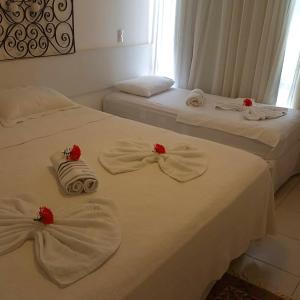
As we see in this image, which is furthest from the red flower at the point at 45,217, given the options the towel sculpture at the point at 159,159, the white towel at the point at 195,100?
the white towel at the point at 195,100

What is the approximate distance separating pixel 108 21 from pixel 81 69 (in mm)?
578

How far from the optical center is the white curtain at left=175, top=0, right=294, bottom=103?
119 inches

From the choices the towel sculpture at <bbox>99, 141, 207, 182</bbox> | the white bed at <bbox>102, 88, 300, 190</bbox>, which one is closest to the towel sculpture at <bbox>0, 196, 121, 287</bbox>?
the towel sculpture at <bbox>99, 141, 207, 182</bbox>

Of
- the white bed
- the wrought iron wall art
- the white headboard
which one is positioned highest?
the wrought iron wall art

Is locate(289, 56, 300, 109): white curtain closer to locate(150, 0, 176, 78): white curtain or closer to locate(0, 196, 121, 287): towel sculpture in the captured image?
locate(150, 0, 176, 78): white curtain

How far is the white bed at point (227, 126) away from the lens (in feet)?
8.18

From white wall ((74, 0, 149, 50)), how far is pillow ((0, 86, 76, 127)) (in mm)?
718

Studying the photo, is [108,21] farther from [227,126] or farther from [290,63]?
[290,63]

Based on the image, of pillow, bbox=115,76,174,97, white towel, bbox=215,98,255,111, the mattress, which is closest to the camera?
the mattress

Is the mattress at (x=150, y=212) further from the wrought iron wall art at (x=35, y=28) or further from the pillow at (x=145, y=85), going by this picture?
the pillow at (x=145, y=85)

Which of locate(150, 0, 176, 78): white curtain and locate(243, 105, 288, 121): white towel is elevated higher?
locate(150, 0, 176, 78): white curtain

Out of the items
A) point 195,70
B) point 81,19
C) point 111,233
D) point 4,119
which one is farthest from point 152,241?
point 195,70

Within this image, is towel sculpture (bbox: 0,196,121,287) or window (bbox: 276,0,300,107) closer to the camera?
towel sculpture (bbox: 0,196,121,287)

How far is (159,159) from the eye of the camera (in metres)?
1.76
